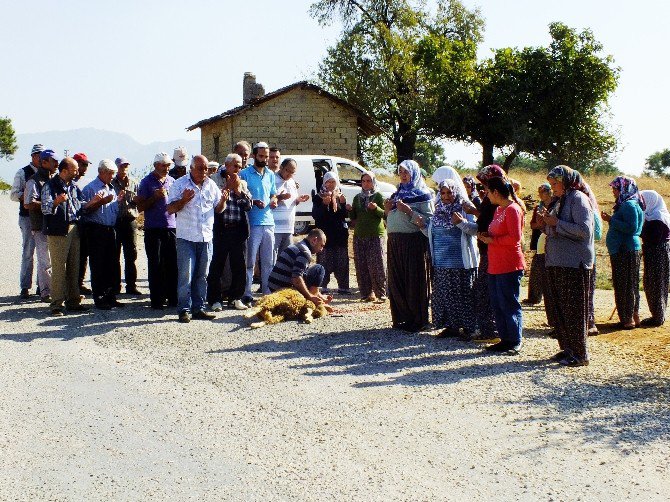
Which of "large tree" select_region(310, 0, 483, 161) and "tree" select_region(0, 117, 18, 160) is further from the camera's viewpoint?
"tree" select_region(0, 117, 18, 160)

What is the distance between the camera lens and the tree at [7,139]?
3155 inches

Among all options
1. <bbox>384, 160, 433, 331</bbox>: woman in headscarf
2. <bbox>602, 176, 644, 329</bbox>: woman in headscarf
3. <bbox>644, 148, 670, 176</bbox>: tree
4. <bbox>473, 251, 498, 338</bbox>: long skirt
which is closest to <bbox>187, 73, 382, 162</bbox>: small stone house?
<bbox>384, 160, 433, 331</bbox>: woman in headscarf

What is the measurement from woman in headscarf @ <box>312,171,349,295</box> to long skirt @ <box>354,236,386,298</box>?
0.55 meters

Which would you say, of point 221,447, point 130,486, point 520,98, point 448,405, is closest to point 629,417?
point 448,405

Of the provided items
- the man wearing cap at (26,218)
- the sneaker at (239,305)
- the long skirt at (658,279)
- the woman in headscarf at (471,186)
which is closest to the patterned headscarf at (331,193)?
the sneaker at (239,305)

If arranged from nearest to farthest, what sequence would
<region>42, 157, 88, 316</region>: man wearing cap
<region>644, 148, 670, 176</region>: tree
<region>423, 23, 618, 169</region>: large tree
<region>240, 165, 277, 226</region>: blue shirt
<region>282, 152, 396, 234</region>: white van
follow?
<region>42, 157, 88, 316</region>: man wearing cap, <region>240, 165, 277, 226</region>: blue shirt, <region>282, 152, 396, 234</region>: white van, <region>423, 23, 618, 169</region>: large tree, <region>644, 148, 670, 176</region>: tree

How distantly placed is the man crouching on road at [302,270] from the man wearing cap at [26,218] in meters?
3.40

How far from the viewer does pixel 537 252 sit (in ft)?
35.0

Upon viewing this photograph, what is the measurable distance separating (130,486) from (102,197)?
6133 mm

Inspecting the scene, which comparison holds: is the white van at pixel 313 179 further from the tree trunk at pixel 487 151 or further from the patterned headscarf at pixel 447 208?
the tree trunk at pixel 487 151

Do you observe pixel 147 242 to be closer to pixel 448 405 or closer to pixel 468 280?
pixel 468 280

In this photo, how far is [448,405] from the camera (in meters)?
6.33

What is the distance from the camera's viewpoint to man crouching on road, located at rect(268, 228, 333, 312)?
10.2 meters

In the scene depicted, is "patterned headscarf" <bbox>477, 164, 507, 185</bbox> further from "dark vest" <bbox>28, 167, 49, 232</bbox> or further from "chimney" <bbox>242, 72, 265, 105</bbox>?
"chimney" <bbox>242, 72, 265, 105</bbox>
